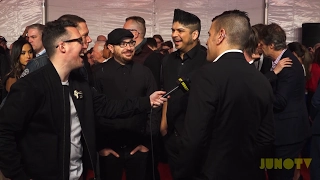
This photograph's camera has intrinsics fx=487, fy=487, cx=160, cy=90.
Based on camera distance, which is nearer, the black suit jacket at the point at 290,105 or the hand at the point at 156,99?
the hand at the point at 156,99

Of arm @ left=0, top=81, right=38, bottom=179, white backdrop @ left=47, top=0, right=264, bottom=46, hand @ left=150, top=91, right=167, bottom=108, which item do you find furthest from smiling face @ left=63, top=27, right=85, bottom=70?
white backdrop @ left=47, top=0, right=264, bottom=46

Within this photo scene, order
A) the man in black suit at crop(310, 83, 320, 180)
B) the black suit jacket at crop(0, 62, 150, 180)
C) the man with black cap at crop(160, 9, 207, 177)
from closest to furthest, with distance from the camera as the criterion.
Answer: the black suit jacket at crop(0, 62, 150, 180)
the man with black cap at crop(160, 9, 207, 177)
the man in black suit at crop(310, 83, 320, 180)

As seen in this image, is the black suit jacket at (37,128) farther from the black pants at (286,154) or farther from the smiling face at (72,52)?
the black pants at (286,154)

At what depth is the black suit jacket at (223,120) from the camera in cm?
262

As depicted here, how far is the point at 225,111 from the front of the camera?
8.76 ft

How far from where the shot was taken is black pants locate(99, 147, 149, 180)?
4512 mm

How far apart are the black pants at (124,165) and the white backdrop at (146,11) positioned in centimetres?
648

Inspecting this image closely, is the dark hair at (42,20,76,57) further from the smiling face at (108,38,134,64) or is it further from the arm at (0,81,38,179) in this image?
the smiling face at (108,38,134,64)

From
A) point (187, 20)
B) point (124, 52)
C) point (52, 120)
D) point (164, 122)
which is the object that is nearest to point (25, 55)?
point (124, 52)

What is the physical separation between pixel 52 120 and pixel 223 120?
99 cm

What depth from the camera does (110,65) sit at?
4547 millimetres

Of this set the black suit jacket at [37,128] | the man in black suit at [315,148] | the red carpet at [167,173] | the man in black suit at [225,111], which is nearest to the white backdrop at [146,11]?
the red carpet at [167,173]

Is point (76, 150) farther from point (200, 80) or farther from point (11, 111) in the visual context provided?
point (200, 80)

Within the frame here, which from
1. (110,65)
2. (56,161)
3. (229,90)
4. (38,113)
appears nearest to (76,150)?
(56,161)
